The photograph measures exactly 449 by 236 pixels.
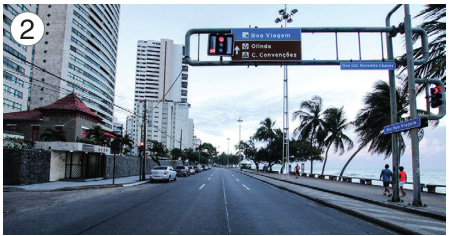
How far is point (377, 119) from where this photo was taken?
23.9 m

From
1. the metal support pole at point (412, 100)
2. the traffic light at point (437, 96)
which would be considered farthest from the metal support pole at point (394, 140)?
the traffic light at point (437, 96)

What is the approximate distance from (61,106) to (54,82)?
35893 mm

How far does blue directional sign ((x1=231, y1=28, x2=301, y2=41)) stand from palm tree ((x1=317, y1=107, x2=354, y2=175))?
28026 mm

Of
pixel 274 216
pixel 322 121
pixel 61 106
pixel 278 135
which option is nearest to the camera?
pixel 274 216

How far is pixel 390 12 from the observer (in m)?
12.0

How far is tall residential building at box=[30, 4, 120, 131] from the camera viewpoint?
62.3 meters

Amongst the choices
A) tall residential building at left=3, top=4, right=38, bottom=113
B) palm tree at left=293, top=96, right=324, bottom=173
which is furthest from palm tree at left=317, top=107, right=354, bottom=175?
tall residential building at left=3, top=4, right=38, bottom=113

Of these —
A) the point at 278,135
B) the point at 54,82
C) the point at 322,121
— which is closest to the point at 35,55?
the point at 54,82

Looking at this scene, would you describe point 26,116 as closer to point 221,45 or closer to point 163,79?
point 221,45

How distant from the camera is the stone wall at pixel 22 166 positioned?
57.2 feet

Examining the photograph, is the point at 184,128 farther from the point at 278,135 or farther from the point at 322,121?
the point at 322,121

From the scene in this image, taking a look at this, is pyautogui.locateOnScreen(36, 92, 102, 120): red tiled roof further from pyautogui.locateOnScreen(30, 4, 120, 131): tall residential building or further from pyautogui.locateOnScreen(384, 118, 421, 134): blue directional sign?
pyautogui.locateOnScreen(384, 118, 421, 134): blue directional sign

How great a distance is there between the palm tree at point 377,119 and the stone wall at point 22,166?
2575 centimetres

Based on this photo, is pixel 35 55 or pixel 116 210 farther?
pixel 35 55
